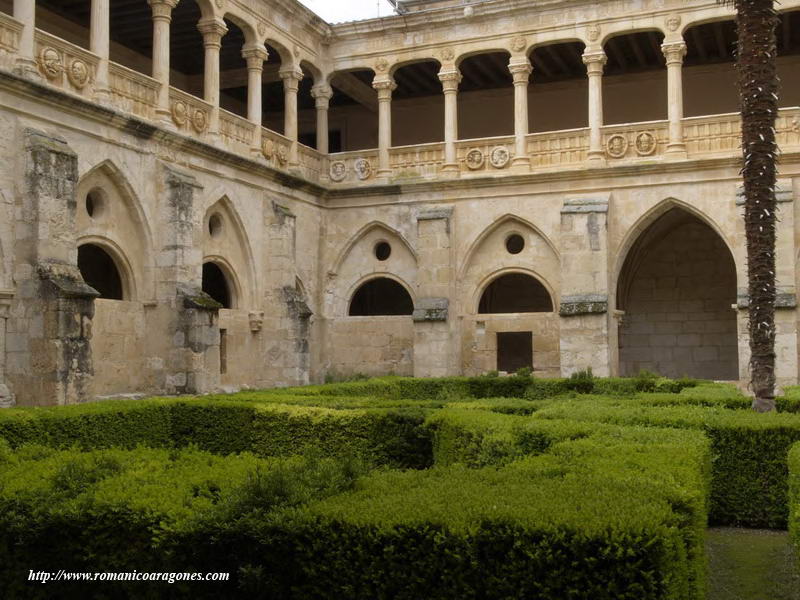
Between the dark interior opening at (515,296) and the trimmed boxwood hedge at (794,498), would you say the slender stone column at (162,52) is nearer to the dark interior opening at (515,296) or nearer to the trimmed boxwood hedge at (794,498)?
the dark interior opening at (515,296)

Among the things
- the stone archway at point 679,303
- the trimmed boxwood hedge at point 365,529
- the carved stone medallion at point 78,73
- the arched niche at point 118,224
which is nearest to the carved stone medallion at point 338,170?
the arched niche at point 118,224

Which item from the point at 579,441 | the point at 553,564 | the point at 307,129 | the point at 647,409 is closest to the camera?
the point at 553,564

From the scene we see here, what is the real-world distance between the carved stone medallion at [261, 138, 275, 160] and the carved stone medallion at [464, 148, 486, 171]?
4499mm

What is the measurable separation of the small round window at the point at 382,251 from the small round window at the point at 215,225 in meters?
4.83

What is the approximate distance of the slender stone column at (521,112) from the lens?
2100 cm

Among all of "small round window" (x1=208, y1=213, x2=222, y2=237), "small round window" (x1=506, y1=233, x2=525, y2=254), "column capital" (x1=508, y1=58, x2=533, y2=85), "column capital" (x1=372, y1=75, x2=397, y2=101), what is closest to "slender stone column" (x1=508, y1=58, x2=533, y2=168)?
"column capital" (x1=508, y1=58, x2=533, y2=85)

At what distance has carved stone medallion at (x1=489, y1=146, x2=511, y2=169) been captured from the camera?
21266 mm

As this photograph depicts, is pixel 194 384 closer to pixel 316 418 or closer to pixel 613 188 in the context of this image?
pixel 316 418

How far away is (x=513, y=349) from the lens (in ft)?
83.1

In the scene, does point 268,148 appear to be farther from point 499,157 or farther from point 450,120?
point 499,157

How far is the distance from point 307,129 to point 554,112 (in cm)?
688

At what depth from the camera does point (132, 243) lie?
54.2 ft

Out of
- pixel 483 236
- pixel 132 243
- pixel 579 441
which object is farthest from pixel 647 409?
pixel 483 236

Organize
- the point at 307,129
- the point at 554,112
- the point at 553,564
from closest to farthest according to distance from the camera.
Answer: the point at 553,564
the point at 554,112
the point at 307,129
